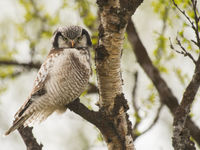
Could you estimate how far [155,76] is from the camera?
523 cm

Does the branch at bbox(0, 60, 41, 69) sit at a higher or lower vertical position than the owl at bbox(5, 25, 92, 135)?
lower

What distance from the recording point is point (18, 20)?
6582 mm

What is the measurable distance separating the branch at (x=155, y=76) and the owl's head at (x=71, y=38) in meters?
0.93

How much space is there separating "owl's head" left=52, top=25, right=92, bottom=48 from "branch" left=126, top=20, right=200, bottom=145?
928 mm

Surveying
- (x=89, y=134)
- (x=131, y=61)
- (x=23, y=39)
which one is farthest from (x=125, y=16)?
(x=89, y=134)

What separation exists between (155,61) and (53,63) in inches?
91.0

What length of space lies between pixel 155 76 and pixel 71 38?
139 centimetres

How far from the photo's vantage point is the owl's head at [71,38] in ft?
14.8

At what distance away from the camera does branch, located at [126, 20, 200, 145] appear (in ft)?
16.8

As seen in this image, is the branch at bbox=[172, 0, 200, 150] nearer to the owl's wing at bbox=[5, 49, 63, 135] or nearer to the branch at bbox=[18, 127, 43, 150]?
the branch at bbox=[18, 127, 43, 150]

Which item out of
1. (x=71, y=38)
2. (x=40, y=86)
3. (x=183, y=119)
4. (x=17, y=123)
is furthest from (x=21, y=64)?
(x=183, y=119)

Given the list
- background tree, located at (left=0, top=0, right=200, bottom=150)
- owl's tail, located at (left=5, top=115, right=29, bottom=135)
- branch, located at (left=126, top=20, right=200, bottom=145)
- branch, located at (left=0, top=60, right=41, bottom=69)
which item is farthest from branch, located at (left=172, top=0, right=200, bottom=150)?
branch, located at (left=0, top=60, right=41, bottom=69)

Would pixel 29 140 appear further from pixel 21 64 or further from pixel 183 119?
pixel 21 64

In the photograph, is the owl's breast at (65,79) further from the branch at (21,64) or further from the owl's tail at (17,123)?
the branch at (21,64)
